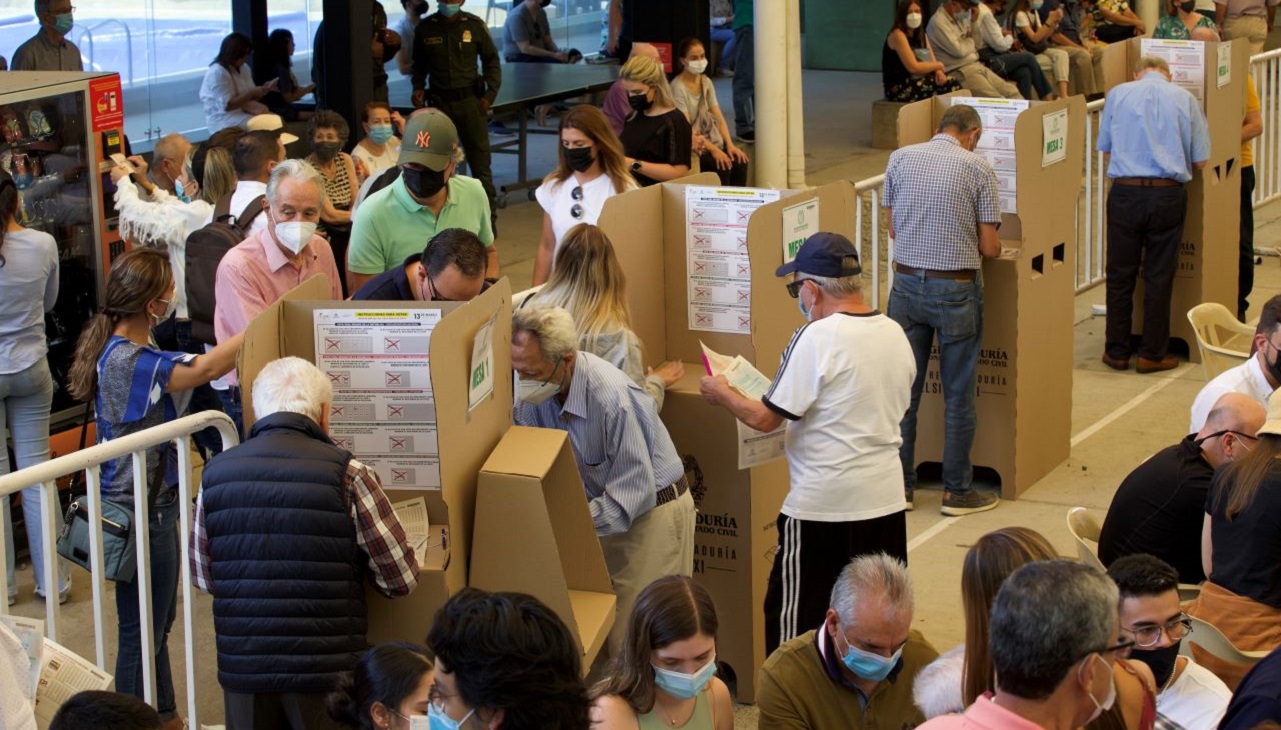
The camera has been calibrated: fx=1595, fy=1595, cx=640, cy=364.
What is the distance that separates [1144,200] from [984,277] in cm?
182

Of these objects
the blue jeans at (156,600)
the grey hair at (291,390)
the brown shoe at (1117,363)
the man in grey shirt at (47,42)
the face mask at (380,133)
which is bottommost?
the brown shoe at (1117,363)

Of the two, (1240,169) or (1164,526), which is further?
(1240,169)

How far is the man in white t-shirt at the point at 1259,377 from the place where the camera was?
5336 millimetres

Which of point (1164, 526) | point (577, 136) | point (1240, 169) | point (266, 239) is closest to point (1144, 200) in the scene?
point (1240, 169)

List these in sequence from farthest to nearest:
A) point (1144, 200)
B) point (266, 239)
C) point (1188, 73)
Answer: point (1188, 73) < point (1144, 200) < point (266, 239)

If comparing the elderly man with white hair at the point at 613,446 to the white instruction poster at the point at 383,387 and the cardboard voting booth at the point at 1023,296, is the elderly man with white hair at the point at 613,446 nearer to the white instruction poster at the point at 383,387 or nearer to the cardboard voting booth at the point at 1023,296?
the white instruction poster at the point at 383,387

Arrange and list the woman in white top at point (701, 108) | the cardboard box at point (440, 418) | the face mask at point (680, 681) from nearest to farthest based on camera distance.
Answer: the face mask at point (680, 681) < the cardboard box at point (440, 418) < the woman in white top at point (701, 108)

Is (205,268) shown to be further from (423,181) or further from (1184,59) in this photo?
(1184,59)

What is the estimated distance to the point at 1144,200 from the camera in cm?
847

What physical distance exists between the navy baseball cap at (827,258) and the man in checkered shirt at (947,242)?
6.02 ft

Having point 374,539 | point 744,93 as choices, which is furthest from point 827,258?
point 744,93

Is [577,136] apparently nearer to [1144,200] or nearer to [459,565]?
[459,565]

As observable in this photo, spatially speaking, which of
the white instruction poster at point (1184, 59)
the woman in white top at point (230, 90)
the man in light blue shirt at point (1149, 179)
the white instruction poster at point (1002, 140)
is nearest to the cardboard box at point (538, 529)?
the white instruction poster at point (1002, 140)

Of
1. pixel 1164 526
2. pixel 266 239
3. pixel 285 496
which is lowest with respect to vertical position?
pixel 1164 526
